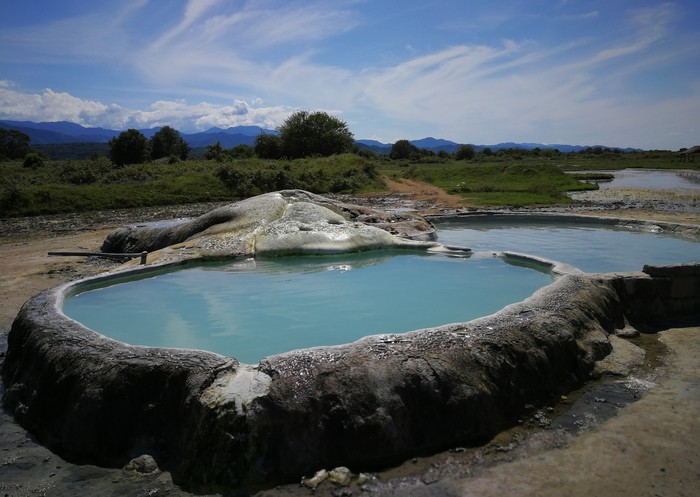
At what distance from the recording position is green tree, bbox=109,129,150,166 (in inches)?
1505

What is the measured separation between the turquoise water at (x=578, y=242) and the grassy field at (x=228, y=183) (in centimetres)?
522

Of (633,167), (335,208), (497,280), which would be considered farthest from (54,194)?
(633,167)

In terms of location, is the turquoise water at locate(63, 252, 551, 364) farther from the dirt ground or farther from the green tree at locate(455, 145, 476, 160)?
the green tree at locate(455, 145, 476, 160)

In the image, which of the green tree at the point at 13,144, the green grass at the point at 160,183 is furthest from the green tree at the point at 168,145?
the green tree at the point at 13,144

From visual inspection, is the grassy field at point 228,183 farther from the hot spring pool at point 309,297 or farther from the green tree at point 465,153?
the green tree at point 465,153

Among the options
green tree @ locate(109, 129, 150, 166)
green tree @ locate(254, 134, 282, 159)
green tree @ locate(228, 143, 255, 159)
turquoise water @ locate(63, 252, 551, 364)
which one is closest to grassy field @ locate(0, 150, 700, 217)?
green tree @ locate(109, 129, 150, 166)

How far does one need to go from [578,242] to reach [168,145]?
45103mm

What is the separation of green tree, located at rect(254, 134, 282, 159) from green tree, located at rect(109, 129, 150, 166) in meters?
8.44

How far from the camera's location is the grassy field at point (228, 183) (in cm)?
2117

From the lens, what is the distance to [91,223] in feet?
58.6

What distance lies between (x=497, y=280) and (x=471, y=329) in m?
3.12

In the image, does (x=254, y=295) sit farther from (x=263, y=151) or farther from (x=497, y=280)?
(x=263, y=151)

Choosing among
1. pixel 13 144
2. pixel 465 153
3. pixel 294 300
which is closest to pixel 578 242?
pixel 294 300

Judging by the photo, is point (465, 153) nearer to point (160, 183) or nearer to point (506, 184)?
point (506, 184)
